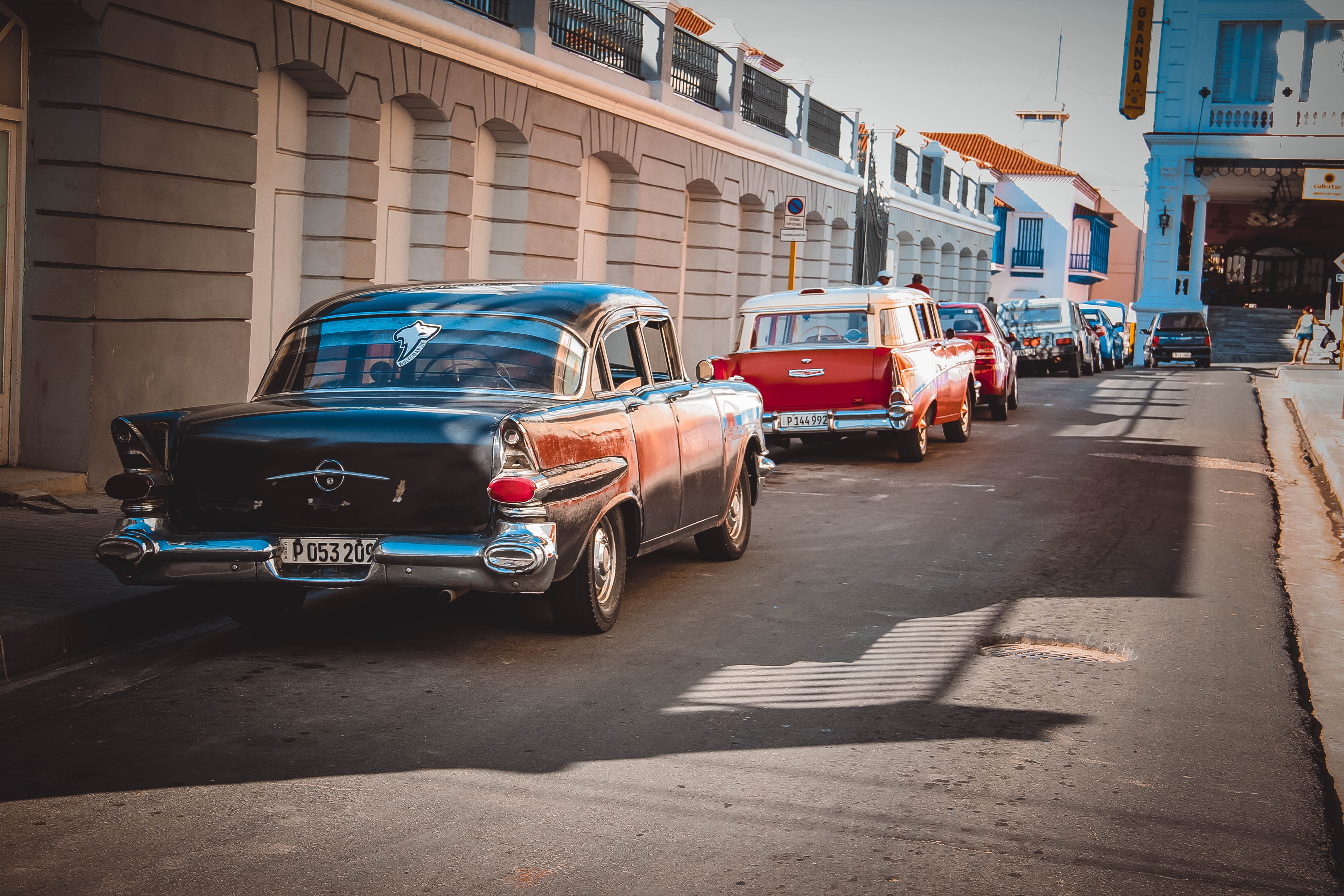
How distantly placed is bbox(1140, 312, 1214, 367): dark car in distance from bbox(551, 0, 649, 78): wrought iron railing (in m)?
25.4

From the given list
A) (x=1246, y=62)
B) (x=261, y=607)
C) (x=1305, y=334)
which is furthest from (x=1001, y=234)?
(x=261, y=607)

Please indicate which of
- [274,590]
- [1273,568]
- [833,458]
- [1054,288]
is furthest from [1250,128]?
[274,590]

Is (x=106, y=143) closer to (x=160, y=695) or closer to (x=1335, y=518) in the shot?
(x=160, y=695)

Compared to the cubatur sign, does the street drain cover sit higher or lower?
lower

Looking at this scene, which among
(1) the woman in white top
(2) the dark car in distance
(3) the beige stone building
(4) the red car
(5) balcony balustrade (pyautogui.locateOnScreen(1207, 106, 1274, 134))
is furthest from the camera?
(5) balcony balustrade (pyautogui.locateOnScreen(1207, 106, 1274, 134))

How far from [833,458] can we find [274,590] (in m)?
9.46

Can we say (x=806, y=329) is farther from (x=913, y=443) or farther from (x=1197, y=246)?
(x=1197, y=246)

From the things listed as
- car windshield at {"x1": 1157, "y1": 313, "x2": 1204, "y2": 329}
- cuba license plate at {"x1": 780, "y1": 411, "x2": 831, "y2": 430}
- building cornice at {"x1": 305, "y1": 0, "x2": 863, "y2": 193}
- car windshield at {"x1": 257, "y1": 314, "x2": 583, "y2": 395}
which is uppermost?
building cornice at {"x1": 305, "y1": 0, "x2": 863, "y2": 193}

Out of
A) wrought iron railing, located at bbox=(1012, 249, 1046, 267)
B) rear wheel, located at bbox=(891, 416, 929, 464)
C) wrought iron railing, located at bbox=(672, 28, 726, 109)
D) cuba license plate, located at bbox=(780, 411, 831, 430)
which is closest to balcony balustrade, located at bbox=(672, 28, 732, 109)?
wrought iron railing, located at bbox=(672, 28, 726, 109)

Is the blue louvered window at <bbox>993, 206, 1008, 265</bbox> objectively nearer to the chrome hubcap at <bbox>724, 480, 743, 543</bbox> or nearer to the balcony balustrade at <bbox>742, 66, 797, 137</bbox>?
the balcony balustrade at <bbox>742, 66, 797, 137</bbox>

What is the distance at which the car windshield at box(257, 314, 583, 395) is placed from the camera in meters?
6.79

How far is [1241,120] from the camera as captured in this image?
5072 centimetres

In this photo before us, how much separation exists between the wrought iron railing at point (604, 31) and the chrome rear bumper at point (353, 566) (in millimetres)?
13081

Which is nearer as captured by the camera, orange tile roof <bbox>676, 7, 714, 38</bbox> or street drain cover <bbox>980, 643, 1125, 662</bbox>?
street drain cover <bbox>980, 643, 1125, 662</bbox>
